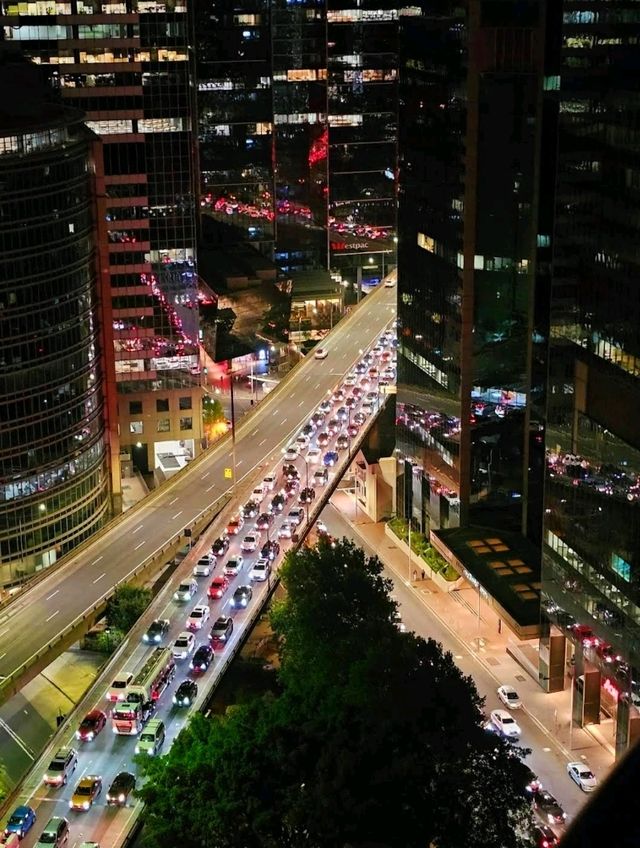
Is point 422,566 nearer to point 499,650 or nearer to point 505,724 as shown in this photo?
point 499,650

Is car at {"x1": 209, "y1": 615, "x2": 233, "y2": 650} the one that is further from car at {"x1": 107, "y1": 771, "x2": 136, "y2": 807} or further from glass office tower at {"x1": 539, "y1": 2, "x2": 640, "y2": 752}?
glass office tower at {"x1": 539, "y1": 2, "x2": 640, "y2": 752}

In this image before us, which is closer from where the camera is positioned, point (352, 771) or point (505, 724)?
point (352, 771)

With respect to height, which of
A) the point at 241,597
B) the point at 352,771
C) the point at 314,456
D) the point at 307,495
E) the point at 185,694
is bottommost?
the point at 241,597

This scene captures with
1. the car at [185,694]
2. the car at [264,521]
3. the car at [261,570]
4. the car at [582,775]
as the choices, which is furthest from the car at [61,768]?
the car at [264,521]

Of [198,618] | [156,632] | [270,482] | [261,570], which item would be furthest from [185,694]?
[270,482]

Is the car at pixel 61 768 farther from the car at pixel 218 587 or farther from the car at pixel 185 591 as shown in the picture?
the car at pixel 218 587

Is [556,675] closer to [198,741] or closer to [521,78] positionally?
[198,741]

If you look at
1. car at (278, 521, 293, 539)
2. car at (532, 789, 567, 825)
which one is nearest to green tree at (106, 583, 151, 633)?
car at (278, 521, 293, 539)
